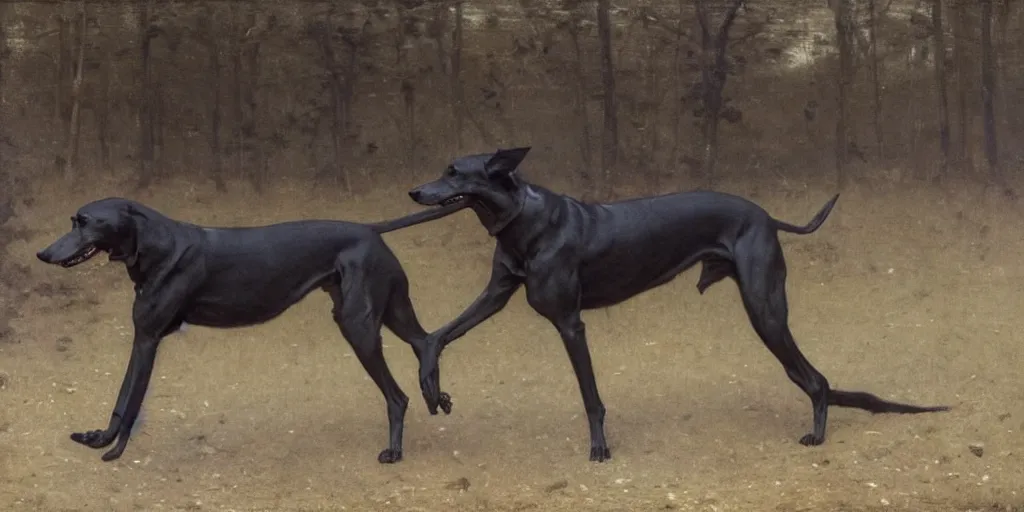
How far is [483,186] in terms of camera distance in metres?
8.53

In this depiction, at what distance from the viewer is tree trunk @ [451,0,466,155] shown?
13414mm

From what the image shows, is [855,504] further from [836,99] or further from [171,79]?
[171,79]

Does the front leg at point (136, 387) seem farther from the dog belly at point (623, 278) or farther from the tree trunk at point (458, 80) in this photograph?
the tree trunk at point (458, 80)

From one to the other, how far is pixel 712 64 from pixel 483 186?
5.57m

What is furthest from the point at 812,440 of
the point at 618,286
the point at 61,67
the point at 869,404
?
the point at 61,67

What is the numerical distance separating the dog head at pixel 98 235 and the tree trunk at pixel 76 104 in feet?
16.7

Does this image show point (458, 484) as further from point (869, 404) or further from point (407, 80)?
point (407, 80)

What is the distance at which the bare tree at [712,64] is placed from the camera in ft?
44.3

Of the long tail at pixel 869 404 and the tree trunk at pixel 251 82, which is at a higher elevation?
the tree trunk at pixel 251 82

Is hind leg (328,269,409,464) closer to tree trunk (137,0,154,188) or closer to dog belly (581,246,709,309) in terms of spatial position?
dog belly (581,246,709,309)

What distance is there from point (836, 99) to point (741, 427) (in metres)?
4.99

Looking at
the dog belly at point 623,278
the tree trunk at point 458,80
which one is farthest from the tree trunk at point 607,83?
the dog belly at point 623,278

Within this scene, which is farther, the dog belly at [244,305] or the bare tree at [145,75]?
the bare tree at [145,75]

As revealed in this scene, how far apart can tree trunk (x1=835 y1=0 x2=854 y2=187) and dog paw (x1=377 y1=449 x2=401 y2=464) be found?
240 inches
